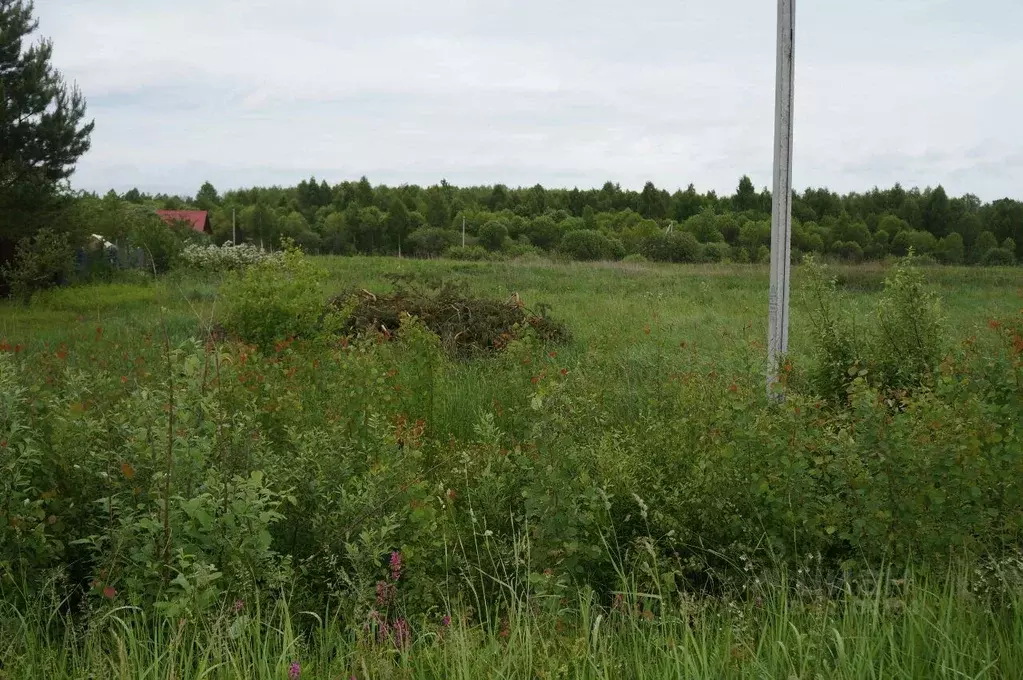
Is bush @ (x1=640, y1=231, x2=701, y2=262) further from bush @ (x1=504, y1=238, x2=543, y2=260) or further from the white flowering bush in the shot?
the white flowering bush

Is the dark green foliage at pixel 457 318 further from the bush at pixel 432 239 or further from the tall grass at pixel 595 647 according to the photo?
the bush at pixel 432 239

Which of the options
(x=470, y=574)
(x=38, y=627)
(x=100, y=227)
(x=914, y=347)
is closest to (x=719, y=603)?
(x=470, y=574)

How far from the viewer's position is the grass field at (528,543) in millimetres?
3012

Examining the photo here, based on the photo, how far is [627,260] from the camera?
83.6 ft

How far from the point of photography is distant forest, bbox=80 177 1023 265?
17.2 metres

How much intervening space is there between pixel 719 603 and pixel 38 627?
268 centimetres

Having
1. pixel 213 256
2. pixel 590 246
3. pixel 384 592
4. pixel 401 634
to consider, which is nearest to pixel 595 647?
pixel 401 634

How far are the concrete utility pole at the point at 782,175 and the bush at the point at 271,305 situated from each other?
20.5 feet

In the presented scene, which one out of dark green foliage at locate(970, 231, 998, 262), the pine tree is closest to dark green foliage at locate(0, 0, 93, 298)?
the pine tree

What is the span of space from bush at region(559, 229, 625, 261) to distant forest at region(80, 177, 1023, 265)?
0.05 meters

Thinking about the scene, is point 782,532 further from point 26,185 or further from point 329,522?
point 26,185

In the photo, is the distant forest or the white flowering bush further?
the white flowering bush

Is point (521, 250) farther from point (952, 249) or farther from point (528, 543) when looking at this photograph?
point (528, 543)

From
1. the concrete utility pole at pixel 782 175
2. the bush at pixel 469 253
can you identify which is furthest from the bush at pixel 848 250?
the bush at pixel 469 253
